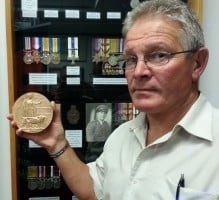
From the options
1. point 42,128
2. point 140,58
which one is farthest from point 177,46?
point 42,128

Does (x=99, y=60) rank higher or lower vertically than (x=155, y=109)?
higher

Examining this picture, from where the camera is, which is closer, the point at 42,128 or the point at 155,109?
the point at 155,109

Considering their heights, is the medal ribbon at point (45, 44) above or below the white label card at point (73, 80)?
above

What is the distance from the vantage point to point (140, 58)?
892mm

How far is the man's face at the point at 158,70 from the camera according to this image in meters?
0.87

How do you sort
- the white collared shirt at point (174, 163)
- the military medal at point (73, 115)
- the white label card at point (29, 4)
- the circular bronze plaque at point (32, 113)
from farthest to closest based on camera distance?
the military medal at point (73, 115) → the white label card at point (29, 4) → the circular bronze plaque at point (32, 113) → the white collared shirt at point (174, 163)

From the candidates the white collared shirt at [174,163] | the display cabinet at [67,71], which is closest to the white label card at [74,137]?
the display cabinet at [67,71]

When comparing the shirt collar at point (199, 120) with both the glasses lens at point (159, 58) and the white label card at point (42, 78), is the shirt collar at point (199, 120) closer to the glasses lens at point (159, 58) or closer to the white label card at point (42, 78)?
the glasses lens at point (159, 58)

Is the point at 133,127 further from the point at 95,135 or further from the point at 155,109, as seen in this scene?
the point at 95,135

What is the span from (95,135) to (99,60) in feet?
1.28

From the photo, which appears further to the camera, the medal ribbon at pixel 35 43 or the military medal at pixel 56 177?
the military medal at pixel 56 177

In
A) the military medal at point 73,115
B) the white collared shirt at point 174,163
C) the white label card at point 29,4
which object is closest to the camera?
the white collared shirt at point 174,163

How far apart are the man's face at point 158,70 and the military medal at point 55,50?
674 mm

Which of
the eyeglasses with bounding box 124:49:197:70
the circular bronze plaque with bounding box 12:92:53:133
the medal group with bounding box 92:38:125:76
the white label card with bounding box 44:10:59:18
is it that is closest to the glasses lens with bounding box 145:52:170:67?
the eyeglasses with bounding box 124:49:197:70
